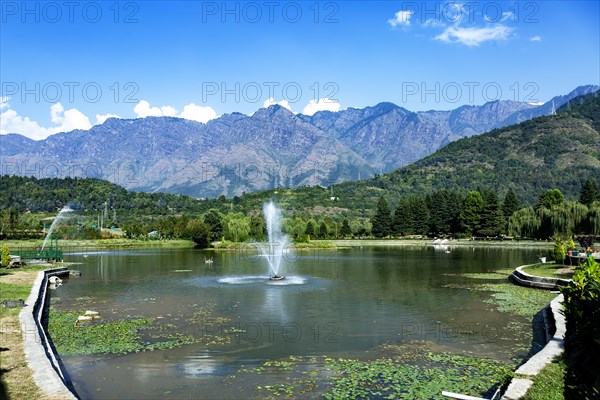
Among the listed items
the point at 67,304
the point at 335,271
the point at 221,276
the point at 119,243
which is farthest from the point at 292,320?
the point at 119,243

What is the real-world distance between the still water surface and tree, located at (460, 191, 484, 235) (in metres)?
57.3

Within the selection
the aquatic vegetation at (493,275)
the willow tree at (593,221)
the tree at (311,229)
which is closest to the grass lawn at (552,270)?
the aquatic vegetation at (493,275)

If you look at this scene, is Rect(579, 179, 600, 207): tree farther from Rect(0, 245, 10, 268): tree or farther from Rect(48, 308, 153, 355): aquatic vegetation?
Rect(48, 308, 153, 355): aquatic vegetation

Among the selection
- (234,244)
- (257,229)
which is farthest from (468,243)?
(234,244)

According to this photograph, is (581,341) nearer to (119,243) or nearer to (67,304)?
(67,304)

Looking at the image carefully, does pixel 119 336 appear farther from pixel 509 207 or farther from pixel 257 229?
pixel 509 207

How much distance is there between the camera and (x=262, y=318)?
2177 cm

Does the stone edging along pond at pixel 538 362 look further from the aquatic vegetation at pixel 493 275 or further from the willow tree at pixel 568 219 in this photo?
the willow tree at pixel 568 219

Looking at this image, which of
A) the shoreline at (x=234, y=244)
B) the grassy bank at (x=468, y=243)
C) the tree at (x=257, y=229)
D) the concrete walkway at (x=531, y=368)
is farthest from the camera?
the tree at (x=257, y=229)

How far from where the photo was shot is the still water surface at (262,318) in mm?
13744

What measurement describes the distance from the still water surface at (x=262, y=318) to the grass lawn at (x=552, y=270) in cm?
419

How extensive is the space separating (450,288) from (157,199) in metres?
162

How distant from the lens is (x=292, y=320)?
21.3 m

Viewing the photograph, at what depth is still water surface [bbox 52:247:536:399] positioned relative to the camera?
1374 cm
